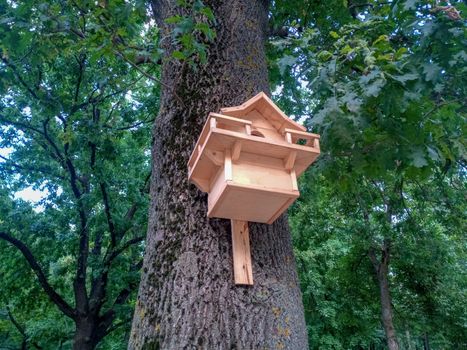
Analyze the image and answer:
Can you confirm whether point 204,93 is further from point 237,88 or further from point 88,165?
point 88,165

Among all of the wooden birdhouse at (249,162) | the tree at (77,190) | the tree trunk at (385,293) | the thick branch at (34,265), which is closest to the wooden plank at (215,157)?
the wooden birdhouse at (249,162)

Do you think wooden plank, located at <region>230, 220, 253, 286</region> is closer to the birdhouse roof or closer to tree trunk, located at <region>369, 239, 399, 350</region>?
the birdhouse roof

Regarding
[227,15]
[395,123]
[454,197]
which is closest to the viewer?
[395,123]

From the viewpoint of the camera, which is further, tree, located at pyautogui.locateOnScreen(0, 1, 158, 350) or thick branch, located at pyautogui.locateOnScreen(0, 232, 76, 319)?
thick branch, located at pyautogui.locateOnScreen(0, 232, 76, 319)

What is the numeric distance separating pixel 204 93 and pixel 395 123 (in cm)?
111

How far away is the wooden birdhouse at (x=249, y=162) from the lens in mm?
1501

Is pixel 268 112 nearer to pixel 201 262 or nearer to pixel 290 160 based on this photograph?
pixel 290 160

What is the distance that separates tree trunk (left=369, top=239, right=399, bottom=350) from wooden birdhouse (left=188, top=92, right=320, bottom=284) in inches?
305

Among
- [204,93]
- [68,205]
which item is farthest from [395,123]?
[68,205]

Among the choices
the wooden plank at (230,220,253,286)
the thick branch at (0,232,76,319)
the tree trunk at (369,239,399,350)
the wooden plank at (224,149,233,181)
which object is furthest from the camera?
the tree trunk at (369,239,399,350)

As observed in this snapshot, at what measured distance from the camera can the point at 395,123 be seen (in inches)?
67.6

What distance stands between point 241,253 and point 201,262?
0.19m

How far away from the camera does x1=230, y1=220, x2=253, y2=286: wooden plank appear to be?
5.17 ft

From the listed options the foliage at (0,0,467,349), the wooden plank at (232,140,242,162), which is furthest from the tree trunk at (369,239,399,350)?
the wooden plank at (232,140,242,162)
